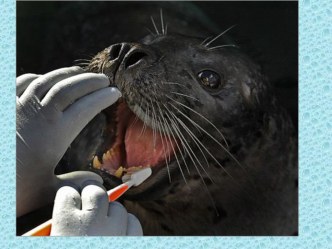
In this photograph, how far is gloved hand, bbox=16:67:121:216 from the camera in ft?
6.77

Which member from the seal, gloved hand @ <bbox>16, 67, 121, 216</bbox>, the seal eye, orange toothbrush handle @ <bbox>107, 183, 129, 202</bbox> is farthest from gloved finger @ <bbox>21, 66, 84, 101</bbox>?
the seal eye

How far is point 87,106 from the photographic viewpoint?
2.10 meters

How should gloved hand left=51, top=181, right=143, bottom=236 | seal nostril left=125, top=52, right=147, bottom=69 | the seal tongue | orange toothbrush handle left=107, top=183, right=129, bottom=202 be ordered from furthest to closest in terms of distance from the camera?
1. the seal tongue
2. seal nostril left=125, top=52, right=147, bottom=69
3. orange toothbrush handle left=107, top=183, right=129, bottom=202
4. gloved hand left=51, top=181, right=143, bottom=236

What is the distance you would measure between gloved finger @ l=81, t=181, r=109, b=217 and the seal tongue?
35 cm

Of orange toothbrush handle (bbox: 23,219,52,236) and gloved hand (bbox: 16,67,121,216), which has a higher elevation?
gloved hand (bbox: 16,67,121,216)

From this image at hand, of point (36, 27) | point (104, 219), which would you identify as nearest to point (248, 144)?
point (104, 219)

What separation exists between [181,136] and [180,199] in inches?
9.7

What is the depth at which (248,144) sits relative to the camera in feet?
8.24

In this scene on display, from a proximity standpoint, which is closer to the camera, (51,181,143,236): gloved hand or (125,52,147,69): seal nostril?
(51,181,143,236): gloved hand

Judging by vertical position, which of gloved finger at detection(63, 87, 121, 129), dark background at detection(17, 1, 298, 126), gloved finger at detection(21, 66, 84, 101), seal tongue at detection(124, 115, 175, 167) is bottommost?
seal tongue at detection(124, 115, 175, 167)

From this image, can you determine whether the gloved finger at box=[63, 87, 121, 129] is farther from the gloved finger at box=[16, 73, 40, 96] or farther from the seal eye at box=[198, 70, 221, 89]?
the seal eye at box=[198, 70, 221, 89]

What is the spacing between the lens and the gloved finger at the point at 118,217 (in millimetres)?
2049

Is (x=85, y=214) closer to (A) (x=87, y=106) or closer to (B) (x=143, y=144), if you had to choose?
(A) (x=87, y=106)

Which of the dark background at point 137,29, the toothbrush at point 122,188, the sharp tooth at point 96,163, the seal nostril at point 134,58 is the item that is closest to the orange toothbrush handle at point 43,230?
the toothbrush at point 122,188
